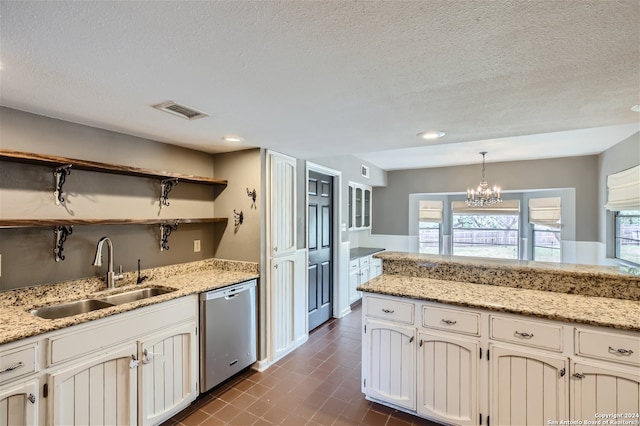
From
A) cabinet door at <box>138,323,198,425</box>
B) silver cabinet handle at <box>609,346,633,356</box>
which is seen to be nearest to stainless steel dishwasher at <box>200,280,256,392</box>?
cabinet door at <box>138,323,198,425</box>

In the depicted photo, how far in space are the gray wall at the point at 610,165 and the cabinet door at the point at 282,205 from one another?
3.73 metres

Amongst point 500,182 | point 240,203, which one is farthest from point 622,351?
point 500,182

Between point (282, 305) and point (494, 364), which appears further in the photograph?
point (282, 305)

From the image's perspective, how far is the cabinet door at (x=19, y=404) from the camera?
1450 mm

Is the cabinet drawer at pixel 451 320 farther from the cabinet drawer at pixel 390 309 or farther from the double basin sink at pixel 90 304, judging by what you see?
the double basin sink at pixel 90 304

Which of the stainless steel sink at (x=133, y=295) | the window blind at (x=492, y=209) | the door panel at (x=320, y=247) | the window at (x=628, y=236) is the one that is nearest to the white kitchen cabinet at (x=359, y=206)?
the door panel at (x=320, y=247)

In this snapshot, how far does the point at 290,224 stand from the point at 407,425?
2.05m

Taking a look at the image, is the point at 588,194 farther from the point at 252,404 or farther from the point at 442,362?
the point at 252,404

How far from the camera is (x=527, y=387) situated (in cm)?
182

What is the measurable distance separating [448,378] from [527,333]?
0.59 meters

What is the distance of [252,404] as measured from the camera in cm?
239

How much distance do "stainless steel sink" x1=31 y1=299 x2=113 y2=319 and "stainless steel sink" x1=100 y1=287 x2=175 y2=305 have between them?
0.05 metres

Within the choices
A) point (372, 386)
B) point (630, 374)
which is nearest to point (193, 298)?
point (372, 386)

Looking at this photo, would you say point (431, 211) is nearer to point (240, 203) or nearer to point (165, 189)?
point (240, 203)
